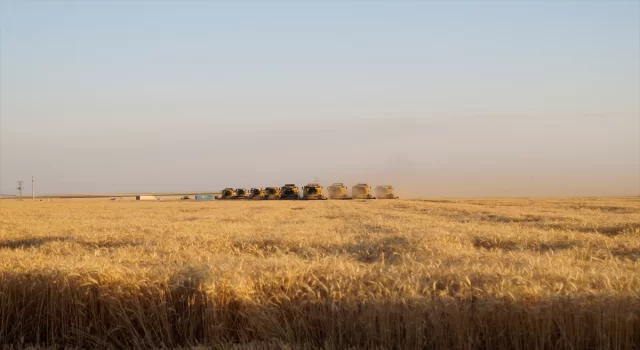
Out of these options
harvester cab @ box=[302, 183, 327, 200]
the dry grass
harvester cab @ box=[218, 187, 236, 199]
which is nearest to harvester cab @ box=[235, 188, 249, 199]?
harvester cab @ box=[218, 187, 236, 199]

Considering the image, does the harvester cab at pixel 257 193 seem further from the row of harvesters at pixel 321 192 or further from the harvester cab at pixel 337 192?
the harvester cab at pixel 337 192

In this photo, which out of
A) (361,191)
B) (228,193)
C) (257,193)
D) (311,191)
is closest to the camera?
(311,191)

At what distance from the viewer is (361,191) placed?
250 ft

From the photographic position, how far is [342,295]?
537 centimetres

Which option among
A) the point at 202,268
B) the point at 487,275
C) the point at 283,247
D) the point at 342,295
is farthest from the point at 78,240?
the point at 487,275

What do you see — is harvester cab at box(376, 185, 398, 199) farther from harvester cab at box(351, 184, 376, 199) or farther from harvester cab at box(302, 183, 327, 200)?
harvester cab at box(302, 183, 327, 200)

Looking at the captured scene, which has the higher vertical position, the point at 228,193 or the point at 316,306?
the point at 228,193

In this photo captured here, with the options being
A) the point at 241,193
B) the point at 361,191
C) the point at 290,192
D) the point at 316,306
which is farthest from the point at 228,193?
the point at 316,306

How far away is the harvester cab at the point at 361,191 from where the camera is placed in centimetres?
7600

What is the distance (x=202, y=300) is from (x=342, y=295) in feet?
4.94

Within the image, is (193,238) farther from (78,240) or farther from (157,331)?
(157,331)

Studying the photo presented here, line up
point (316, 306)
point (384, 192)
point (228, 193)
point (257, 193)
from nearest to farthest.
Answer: point (316, 306)
point (384, 192)
point (257, 193)
point (228, 193)

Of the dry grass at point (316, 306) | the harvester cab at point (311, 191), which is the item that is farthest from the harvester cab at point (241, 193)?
the dry grass at point (316, 306)

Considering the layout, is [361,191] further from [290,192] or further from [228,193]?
[228,193]
